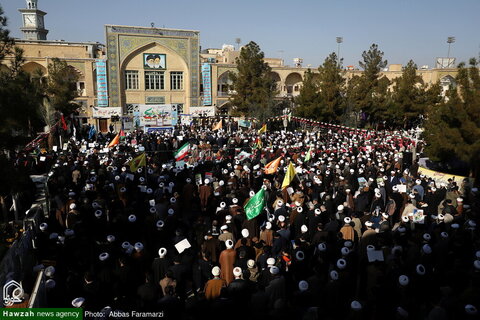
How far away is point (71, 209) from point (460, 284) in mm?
7441

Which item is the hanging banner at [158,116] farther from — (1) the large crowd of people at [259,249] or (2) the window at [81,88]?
(1) the large crowd of people at [259,249]

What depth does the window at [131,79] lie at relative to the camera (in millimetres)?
33562

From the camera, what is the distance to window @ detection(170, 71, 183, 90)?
35.2m

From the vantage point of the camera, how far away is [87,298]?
16.4 ft

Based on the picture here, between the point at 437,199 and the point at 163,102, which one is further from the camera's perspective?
the point at 163,102

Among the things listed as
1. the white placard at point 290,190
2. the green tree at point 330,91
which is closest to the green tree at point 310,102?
the green tree at point 330,91

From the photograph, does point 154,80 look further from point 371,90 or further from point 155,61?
point 371,90

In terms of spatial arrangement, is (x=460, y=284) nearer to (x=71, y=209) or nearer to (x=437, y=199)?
(x=437, y=199)

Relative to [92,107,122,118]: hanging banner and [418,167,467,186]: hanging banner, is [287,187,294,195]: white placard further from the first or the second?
[92,107,122,118]: hanging banner

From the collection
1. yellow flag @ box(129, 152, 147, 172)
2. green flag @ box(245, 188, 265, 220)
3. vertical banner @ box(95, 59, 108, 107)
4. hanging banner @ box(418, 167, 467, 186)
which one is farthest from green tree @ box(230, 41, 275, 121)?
green flag @ box(245, 188, 265, 220)

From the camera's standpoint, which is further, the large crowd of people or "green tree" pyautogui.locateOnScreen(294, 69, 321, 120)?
"green tree" pyautogui.locateOnScreen(294, 69, 321, 120)

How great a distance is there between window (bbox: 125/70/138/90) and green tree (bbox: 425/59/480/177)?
27.0m

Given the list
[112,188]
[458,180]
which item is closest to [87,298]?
[112,188]

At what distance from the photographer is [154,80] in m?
34.8
